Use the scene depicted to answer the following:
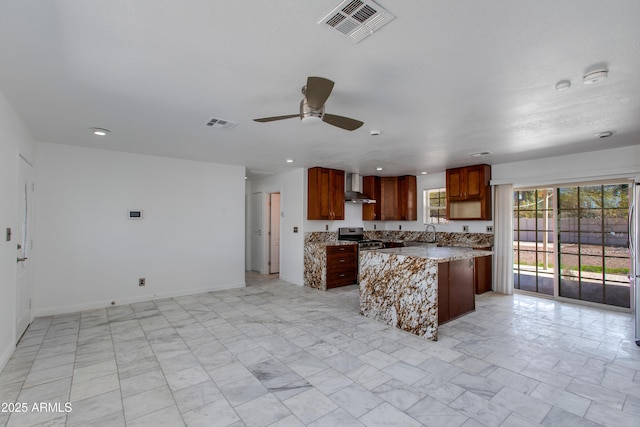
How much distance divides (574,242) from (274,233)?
5887 mm

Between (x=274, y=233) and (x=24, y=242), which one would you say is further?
(x=274, y=233)

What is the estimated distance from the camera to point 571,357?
2902mm

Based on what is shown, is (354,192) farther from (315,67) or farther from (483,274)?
(315,67)

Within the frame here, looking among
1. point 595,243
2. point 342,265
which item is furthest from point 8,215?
point 595,243

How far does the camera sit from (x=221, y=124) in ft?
10.9

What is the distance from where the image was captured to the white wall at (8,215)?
105 inches

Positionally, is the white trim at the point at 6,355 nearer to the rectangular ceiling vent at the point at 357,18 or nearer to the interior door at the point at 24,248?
the interior door at the point at 24,248

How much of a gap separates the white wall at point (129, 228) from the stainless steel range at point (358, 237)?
226 centimetres

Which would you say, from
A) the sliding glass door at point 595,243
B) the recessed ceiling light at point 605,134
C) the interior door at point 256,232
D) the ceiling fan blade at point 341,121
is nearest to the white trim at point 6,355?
the ceiling fan blade at point 341,121

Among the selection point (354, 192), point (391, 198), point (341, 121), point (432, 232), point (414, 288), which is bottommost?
point (414, 288)

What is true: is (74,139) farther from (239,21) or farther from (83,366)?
(239,21)

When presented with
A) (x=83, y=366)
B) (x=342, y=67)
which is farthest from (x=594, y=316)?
(x=83, y=366)

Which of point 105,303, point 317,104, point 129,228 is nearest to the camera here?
point 317,104

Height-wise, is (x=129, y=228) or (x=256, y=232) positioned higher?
(x=129, y=228)
